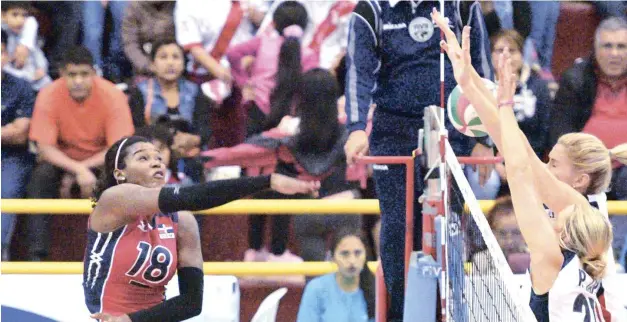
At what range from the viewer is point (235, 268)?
7086 mm

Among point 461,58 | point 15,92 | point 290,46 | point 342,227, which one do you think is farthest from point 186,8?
point 461,58

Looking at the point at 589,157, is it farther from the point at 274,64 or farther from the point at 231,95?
the point at 231,95

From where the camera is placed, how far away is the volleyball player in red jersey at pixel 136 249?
513cm

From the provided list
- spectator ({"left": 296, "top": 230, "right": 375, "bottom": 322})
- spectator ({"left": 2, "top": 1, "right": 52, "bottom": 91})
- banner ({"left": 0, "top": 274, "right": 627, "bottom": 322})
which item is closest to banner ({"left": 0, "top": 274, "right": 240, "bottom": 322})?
banner ({"left": 0, "top": 274, "right": 627, "bottom": 322})

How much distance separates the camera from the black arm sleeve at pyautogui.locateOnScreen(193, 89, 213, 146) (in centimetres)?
757

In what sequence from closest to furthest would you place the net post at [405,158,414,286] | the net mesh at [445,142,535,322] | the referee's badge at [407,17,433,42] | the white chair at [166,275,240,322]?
the net mesh at [445,142,535,322] → the net post at [405,158,414,286] → the referee's badge at [407,17,433,42] → the white chair at [166,275,240,322]

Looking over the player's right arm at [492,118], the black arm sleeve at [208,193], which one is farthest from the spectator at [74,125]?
the player's right arm at [492,118]

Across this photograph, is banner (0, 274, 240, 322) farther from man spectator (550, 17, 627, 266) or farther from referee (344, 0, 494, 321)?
man spectator (550, 17, 627, 266)

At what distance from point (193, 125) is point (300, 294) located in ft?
4.10

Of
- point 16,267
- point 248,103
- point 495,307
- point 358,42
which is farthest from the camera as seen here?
A: point 248,103

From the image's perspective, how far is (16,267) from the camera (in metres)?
7.18

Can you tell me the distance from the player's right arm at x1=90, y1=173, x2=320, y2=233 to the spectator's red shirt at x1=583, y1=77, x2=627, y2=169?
3.40 meters

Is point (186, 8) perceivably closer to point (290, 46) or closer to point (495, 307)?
point (290, 46)

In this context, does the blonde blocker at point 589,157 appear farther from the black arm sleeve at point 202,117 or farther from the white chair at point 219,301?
the black arm sleeve at point 202,117
